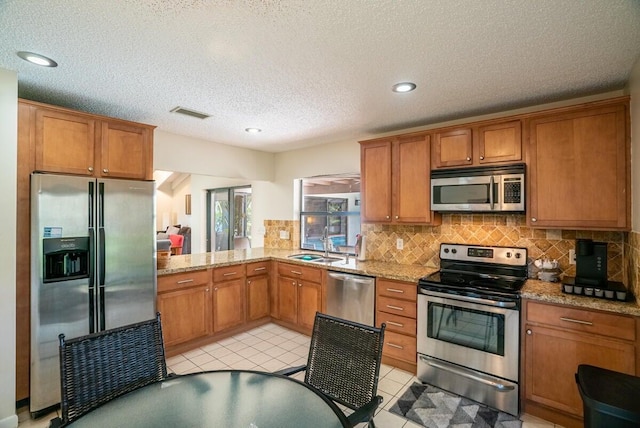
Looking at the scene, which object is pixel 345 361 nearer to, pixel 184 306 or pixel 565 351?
pixel 565 351

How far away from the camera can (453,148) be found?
2.94 meters

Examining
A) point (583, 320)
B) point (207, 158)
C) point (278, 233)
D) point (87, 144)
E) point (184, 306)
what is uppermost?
point (207, 158)

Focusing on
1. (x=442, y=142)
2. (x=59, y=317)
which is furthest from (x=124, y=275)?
(x=442, y=142)

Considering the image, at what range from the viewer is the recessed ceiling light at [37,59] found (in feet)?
6.23

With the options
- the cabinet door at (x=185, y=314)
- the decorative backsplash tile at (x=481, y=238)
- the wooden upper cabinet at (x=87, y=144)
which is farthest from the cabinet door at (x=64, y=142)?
the decorative backsplash tile at (x=481, y=238)

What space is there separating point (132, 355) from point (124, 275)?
1149 millimetres

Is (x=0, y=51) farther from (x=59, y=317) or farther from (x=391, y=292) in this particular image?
(x=391, y=292)

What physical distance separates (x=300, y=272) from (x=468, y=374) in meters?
1.99

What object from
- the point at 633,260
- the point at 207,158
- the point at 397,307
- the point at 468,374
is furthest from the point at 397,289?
the point at 207,158

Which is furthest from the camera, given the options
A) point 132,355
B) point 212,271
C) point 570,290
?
point 212,271

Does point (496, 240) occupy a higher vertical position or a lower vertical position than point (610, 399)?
higher

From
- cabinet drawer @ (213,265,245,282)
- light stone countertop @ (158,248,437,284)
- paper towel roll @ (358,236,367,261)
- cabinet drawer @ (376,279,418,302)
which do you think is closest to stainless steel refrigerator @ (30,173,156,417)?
light stone countertop @ (158,248,437,284)

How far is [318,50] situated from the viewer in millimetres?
1864

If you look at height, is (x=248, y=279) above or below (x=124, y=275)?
below
